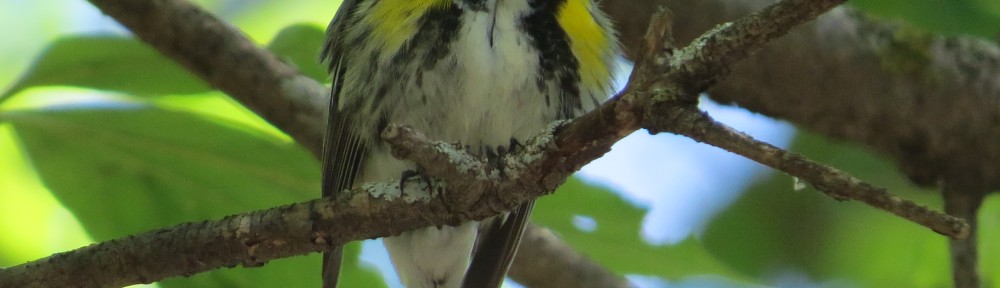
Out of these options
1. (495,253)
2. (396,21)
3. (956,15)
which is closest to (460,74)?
(396,21)

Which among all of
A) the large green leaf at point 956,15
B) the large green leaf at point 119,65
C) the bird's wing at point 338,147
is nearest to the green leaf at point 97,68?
the large green leaf at point 119,65

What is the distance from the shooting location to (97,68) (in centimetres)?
311

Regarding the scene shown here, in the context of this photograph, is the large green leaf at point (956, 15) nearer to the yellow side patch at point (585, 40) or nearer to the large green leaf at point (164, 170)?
the yellow side patch at point (585, 40)

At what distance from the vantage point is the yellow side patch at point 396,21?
2914 millimetres

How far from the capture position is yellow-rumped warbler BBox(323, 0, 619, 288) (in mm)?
2891

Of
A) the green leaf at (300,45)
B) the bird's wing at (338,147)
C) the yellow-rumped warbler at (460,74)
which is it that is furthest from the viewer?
the green leaf at (300,45)

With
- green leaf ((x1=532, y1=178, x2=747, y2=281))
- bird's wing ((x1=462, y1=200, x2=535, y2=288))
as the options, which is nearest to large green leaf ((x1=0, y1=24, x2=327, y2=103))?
bird's wing ((x1=462, y1=200, x2=535, y2=288))

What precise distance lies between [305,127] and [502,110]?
0.88 m

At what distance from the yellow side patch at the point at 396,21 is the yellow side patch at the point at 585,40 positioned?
319 millimetres

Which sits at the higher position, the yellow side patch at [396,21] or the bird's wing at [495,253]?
the yellow side patch at [396,21]

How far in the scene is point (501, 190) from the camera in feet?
7.47


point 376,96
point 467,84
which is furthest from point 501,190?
point 376,96

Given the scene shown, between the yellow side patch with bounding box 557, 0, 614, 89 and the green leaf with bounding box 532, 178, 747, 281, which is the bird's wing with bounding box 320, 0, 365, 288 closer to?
the green leaf with bounding box 532, 178, 747, 281

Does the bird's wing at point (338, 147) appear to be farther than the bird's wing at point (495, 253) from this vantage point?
No
